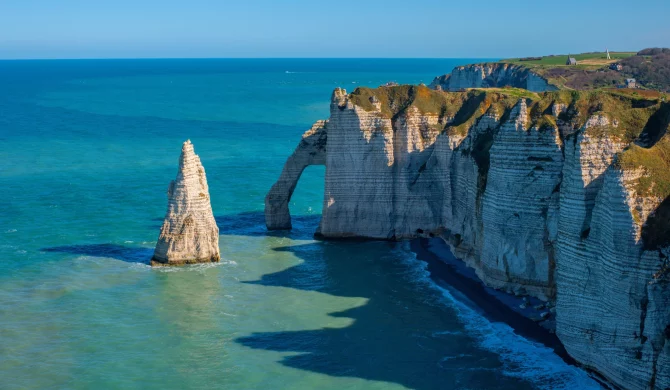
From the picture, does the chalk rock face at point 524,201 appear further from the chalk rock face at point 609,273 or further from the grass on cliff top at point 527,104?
the chalk rock face at point 609,273

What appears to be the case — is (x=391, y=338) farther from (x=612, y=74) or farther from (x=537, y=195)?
(x=612, y=74)

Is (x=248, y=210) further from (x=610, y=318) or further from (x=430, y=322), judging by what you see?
(x=610, y=318)

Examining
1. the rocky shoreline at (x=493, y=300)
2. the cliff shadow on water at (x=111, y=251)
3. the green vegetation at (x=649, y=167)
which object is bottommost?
the rocky shoreline at (x=493, y=300)

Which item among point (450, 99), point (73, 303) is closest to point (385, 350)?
point (73, 303)

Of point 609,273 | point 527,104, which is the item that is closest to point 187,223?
point 527,104

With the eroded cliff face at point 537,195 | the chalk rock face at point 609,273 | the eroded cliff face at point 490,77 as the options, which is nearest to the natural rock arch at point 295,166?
the eroded cliff face at point 537,195

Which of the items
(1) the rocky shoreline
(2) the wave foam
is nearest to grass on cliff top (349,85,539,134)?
(1) the rocky shoreline
